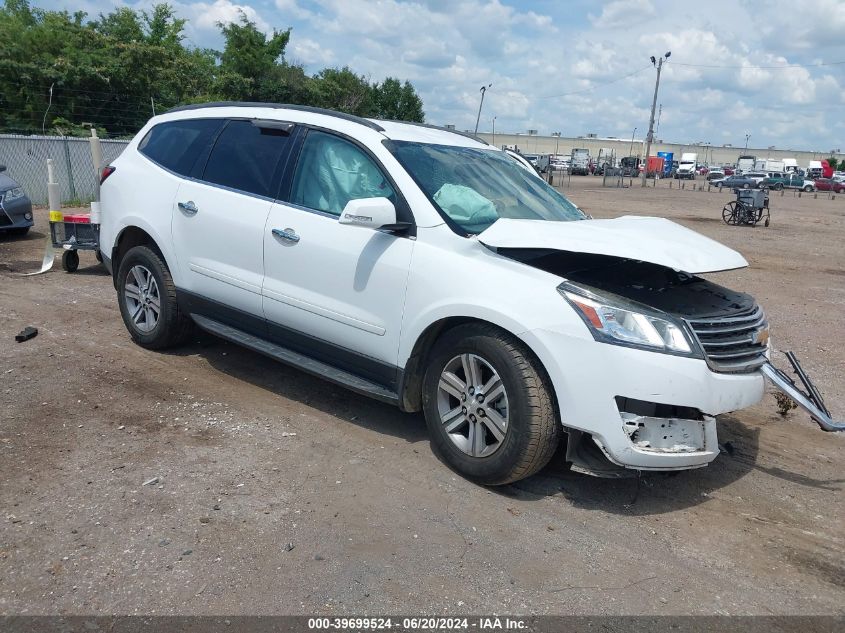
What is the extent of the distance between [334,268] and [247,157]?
131 cm

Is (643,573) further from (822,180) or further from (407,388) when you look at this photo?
(822,180)

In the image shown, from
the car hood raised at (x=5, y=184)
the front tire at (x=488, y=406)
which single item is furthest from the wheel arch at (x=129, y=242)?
the car hood raised at (x=5, y=184)

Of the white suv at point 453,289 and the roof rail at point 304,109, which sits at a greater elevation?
the roof rail at point 304,109

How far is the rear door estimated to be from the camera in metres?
4.86

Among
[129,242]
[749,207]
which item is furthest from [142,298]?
[749,207]

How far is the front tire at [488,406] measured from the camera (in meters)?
3.60

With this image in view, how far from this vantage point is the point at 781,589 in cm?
317

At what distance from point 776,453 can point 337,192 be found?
10.8 ft

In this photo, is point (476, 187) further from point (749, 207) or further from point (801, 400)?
point (749, 207)

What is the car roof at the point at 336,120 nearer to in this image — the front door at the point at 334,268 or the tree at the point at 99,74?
the front door at the point at 334,268

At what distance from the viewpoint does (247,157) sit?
509 centimetres

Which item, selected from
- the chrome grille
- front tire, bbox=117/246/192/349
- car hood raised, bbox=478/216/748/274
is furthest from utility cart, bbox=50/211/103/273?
the chrome grille

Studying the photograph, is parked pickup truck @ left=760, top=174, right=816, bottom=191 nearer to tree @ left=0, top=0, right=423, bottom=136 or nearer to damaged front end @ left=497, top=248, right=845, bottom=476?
tree @ left=0, top=0, right=423, bottom=136

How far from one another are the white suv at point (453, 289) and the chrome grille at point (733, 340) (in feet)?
0.05
